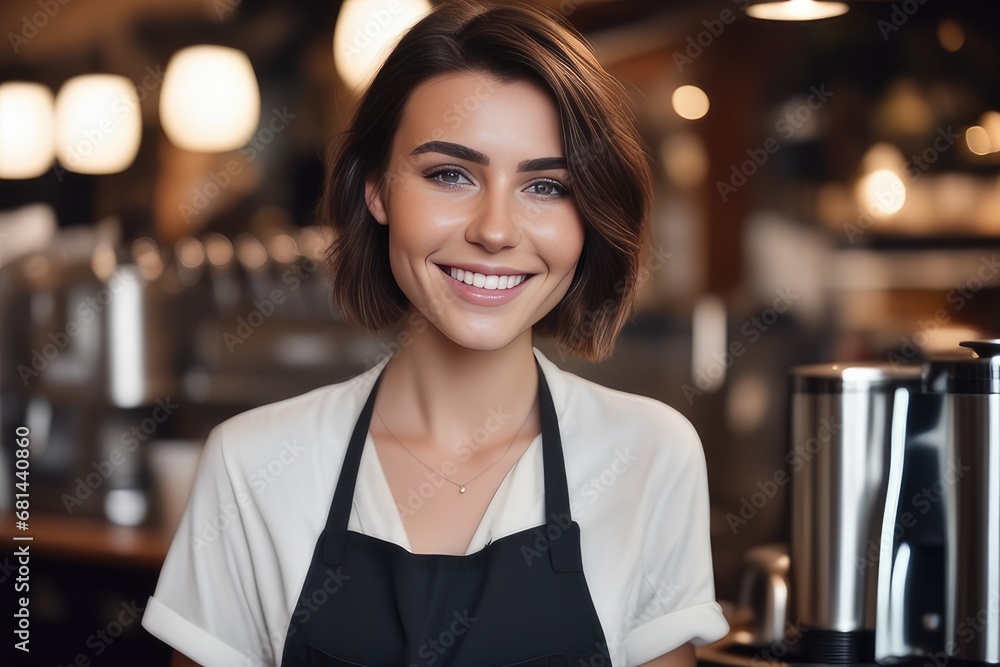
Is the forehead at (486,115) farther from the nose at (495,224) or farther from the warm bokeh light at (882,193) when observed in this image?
the warm bokeh light at (882,193)

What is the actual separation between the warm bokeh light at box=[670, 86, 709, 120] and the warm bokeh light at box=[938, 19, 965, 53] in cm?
95

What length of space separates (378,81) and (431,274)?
281mm

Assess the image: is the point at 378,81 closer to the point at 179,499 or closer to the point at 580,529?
the point at 580,529

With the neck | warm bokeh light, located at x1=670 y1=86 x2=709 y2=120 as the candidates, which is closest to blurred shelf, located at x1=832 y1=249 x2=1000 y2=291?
warm bokeh light, located at x1=670 y1=86 x2=709 y2=120

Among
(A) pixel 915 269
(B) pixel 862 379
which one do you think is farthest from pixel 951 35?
(B) pixel 862 379

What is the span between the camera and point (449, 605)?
132cm

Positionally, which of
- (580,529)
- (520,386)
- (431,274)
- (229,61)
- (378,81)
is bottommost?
(580,529)

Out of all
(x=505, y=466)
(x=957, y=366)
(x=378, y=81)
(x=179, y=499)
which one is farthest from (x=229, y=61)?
(x=957, y=366)

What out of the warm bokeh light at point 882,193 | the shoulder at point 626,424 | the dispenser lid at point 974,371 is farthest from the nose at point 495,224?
the warm bokeh light at point 882,193

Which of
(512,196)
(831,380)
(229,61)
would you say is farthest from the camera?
(229,61)

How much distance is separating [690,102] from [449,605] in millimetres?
3640

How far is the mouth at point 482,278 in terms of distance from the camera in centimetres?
130

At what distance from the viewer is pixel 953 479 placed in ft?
4.69

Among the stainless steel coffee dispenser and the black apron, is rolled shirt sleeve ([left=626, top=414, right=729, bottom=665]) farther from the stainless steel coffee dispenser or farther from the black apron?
the stainless steel coffee dispenser
